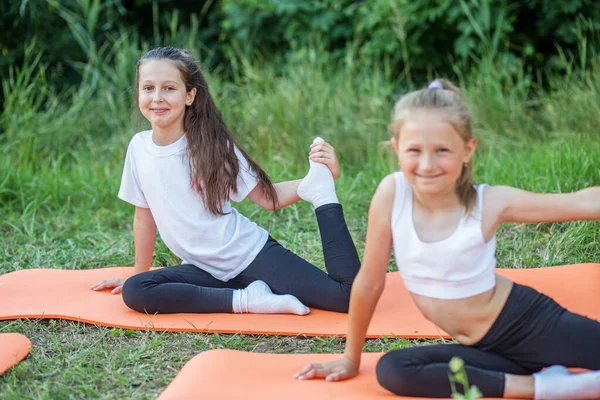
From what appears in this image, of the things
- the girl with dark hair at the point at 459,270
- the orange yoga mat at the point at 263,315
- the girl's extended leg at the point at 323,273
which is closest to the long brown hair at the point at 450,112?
the girl with dark hair at the point at 459,270

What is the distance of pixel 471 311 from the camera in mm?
2174

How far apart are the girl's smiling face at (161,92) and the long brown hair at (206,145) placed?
3 centimetres

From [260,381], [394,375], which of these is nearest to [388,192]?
[394,375]

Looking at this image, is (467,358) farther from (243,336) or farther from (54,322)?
(54,322)

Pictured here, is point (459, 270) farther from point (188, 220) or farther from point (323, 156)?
point (188, 220)

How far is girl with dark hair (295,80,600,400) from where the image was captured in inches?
82.7

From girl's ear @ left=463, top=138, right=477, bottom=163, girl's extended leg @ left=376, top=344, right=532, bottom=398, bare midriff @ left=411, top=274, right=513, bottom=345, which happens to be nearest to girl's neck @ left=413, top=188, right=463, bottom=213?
girl's ear @ left=463, top=138, right=477, bottom=163

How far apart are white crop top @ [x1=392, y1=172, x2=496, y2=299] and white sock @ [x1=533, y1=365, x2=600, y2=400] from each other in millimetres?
291

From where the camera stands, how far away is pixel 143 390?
237 centimetres

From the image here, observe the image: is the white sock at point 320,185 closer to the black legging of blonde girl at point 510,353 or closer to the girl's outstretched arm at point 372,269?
the girl's outstretched arm at point 372,269

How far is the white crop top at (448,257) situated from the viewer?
2146 millimetres

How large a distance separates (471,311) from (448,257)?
0.55 ft

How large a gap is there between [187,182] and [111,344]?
710mm

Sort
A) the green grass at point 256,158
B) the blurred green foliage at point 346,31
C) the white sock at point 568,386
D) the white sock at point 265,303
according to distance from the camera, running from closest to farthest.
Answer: the white sock at point 568,386
the green grass at point 256,158
the white sock at point 265,303
the blurred green foliage at point 346,31
